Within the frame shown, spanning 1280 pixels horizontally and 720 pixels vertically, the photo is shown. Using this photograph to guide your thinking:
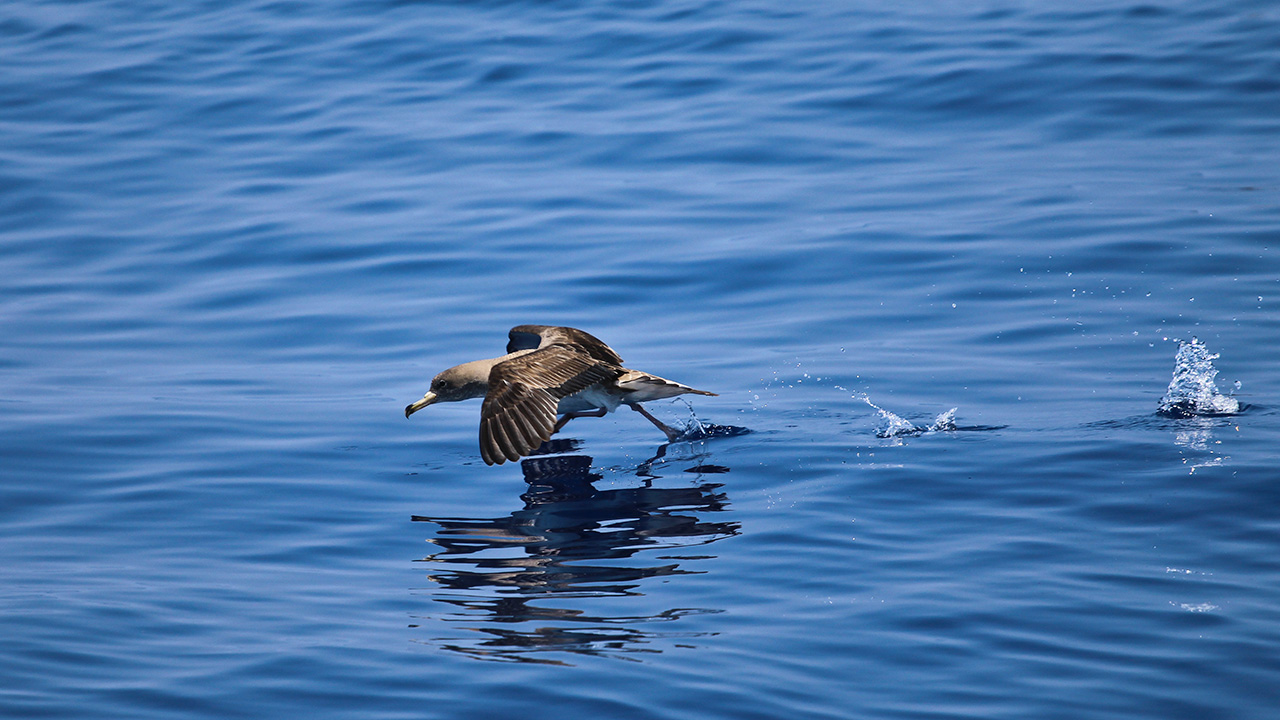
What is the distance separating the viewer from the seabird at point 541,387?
24.8 feet

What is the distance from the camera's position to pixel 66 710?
512 centimetres

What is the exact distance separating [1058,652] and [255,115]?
614 inches

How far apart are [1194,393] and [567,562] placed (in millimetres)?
4402

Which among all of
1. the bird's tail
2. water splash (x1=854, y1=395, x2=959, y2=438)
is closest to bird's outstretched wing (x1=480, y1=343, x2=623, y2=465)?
the bird's tail

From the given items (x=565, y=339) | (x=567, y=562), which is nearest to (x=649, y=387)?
(x=565, y=339)

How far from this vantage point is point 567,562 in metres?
6.63

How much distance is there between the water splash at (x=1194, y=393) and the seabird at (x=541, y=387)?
2977mm

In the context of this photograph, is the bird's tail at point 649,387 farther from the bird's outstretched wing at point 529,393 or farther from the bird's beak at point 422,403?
the bird's beak at point 422,403

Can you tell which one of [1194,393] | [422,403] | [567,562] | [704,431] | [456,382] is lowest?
[567,562]

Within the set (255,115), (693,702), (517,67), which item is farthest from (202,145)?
(693,702)

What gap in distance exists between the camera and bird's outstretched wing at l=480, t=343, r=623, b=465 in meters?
7.39

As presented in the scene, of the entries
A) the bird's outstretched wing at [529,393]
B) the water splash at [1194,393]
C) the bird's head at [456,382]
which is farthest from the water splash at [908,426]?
the bird's head at [456,382]

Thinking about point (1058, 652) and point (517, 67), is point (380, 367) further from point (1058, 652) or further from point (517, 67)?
point (517, 67)

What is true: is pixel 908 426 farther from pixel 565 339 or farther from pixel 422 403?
pixel 422 403
